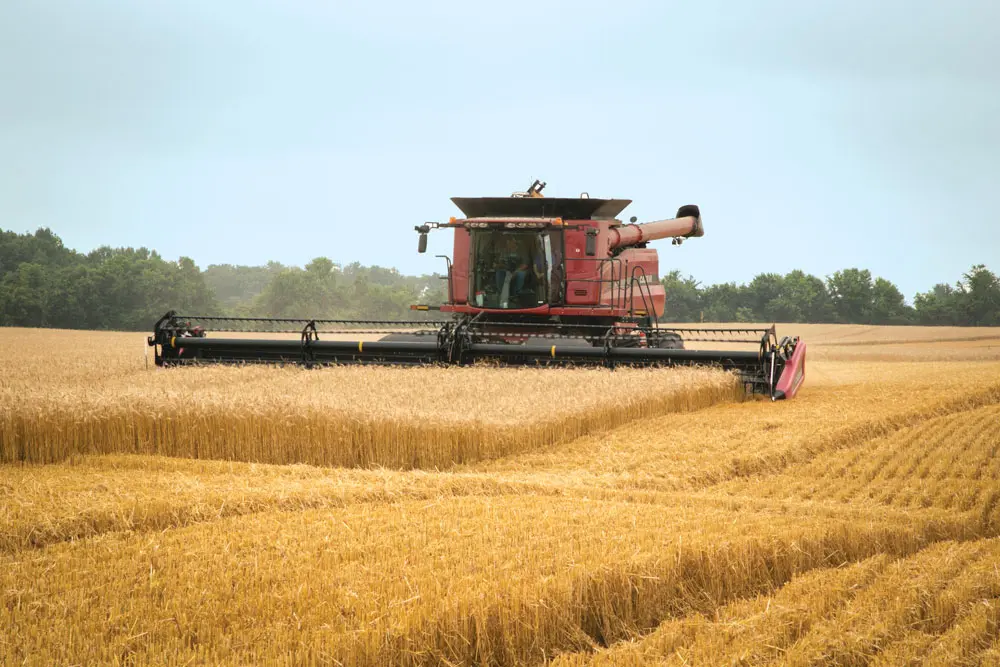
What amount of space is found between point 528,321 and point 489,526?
8.07 meters

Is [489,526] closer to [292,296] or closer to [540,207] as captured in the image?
[540,207]

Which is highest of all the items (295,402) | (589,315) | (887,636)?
(589,315)

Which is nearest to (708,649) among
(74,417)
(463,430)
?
(463,430)

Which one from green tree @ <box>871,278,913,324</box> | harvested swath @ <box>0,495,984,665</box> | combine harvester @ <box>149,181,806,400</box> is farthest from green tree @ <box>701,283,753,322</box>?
harvested swath @ <box>0,495,984,665</box>

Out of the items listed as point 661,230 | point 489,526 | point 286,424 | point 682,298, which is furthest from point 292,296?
point 489,526

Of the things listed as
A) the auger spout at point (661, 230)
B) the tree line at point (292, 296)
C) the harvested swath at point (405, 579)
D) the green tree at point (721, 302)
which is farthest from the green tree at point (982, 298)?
the harvested swath at point (405, 579)

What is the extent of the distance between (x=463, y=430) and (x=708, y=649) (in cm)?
448

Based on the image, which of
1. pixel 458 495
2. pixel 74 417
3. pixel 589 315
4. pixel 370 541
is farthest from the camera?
pixel 589 315

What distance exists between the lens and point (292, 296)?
1714 inches

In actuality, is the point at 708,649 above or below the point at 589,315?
below

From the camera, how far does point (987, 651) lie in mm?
3613

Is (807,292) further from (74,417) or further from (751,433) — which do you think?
(74,417)

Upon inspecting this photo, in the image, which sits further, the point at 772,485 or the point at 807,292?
the point at 807,292

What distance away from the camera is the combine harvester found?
Result: 446 inches
